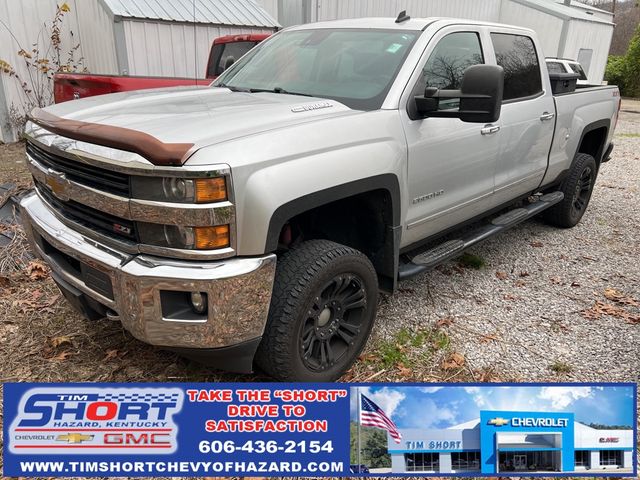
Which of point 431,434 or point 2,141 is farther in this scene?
point 2,141

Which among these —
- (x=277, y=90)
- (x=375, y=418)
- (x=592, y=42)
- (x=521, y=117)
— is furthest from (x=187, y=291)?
(x=592, y=42)

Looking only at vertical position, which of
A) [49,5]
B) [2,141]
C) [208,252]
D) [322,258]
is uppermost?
[49,5]

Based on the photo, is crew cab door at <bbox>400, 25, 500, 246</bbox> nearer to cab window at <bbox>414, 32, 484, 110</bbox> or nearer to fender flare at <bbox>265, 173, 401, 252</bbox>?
cab window at <bbox>414, 32, 484, 110</bbox>

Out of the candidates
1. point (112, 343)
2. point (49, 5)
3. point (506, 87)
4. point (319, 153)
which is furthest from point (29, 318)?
point (49, 5)

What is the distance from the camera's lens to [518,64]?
4215 millimetres

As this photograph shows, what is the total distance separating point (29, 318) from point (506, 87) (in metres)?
3.82

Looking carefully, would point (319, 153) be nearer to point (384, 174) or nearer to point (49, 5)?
point (384, 174)

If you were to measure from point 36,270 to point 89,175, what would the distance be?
2152 millimetres

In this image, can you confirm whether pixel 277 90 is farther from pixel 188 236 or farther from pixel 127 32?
pixel 127 32

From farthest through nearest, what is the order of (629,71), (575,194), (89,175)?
(629,71)
(575,194)
(89,175)

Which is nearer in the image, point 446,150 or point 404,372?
point 404,372

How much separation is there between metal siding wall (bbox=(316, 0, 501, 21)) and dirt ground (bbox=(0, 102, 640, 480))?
30.2 feet

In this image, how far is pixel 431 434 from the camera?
7.63ft

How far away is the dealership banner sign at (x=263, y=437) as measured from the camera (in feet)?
7.47
